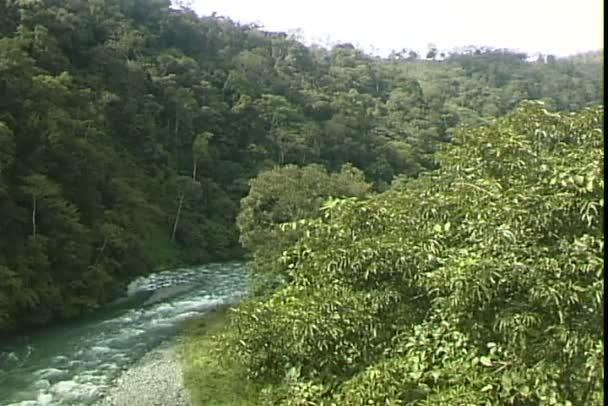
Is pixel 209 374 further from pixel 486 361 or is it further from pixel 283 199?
pixel 486 361

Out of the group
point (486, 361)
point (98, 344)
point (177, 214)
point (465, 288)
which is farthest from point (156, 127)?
point (486, 361)

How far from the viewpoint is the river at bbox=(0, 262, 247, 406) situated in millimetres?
Result: 11969

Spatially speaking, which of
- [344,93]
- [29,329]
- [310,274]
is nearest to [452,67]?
[344,93]

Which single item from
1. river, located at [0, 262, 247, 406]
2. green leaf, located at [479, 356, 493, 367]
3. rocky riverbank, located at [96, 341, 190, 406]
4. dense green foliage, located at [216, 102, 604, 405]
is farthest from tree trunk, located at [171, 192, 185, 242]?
green leaf, located at [479, 356, 493, 367]

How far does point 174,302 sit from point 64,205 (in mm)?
4421

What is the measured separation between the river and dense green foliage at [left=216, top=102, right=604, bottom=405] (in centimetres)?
665

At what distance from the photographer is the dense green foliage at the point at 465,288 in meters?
4.07

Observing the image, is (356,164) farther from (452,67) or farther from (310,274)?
(452,67)

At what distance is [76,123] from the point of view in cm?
2094

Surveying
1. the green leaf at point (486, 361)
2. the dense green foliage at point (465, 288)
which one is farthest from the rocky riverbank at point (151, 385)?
the green leaf at point (486, 361)

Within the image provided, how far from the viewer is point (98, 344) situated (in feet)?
49.6

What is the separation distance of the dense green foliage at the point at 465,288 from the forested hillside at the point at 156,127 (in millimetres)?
1791

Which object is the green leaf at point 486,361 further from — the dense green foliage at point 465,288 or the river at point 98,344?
the river at point 98,344

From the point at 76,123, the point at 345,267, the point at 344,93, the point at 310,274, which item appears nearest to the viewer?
the point at 345,267
